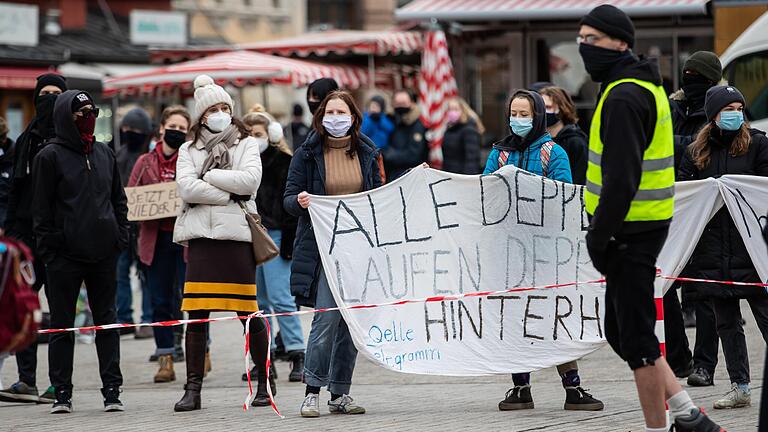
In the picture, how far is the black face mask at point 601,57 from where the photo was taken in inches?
262

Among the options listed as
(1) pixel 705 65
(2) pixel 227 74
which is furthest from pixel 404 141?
(1) pixel 705 65

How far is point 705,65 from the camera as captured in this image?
973cm

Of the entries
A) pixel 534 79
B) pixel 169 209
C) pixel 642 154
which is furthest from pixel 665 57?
pixel 642 154

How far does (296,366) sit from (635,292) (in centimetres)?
446

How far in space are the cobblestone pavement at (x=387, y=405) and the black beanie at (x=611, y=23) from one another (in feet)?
7.13

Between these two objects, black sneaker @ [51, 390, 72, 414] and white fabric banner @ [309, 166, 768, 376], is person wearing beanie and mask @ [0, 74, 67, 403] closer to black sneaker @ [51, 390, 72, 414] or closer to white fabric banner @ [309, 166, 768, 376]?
black sneaker @ [51, 390, 72, 414]

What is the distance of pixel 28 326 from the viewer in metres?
5.47

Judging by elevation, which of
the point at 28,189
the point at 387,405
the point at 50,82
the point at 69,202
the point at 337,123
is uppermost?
the point at 50,82

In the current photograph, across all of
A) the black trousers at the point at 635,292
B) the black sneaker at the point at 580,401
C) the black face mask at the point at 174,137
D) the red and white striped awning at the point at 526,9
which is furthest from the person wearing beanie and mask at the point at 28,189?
the red and white striped awning at the point at 526,9

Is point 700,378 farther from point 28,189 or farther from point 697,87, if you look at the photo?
point 28,189

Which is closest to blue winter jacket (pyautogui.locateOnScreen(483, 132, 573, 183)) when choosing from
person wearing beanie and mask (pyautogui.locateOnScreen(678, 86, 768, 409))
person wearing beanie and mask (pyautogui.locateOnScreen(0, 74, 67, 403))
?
person wearing beanie and mask (pyautogui.locateOnScreen(678, 86, 768, 409))

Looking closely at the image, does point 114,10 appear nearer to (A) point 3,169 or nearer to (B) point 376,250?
(A) point 3,169

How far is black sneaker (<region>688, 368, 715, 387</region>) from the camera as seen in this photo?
912 cm

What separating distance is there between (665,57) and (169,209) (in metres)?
11.6
